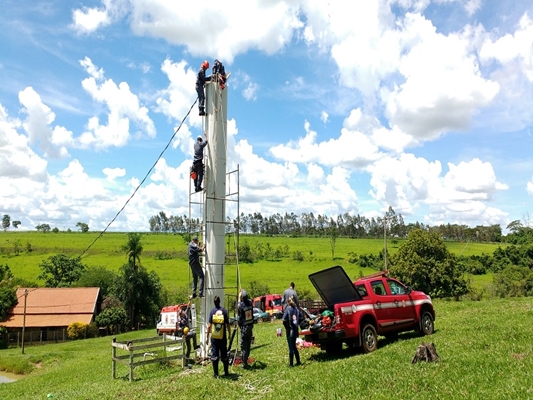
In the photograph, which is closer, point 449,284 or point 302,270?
point 449,284

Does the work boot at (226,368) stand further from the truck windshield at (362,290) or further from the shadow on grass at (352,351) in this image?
the truck windshield at (362,290)

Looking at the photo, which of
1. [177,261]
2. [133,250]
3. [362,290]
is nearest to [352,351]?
[362,290]

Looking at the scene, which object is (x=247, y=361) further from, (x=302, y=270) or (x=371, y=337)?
(x=302, y=270)

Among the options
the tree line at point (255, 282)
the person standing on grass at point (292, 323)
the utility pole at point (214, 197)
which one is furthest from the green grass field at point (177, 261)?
the person standing on grass at point (292, 323)

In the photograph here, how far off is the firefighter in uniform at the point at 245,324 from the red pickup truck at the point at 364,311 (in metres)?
1.58

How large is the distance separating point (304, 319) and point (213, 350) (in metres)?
2.76

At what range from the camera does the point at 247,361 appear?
12.2m

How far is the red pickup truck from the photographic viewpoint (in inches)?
463

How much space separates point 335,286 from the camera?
13.0 meters

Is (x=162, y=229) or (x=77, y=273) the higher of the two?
(x=162, y=229)

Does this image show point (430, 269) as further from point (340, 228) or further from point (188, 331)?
point (340, 228)

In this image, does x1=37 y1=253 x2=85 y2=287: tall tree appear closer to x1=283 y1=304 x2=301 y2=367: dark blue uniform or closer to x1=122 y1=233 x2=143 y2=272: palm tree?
x1=122 y1=233 x2=143 y2=272: palm tree

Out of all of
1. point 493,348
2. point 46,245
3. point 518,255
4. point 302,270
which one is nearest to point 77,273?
point 302,270

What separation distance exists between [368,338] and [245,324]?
136 inches
